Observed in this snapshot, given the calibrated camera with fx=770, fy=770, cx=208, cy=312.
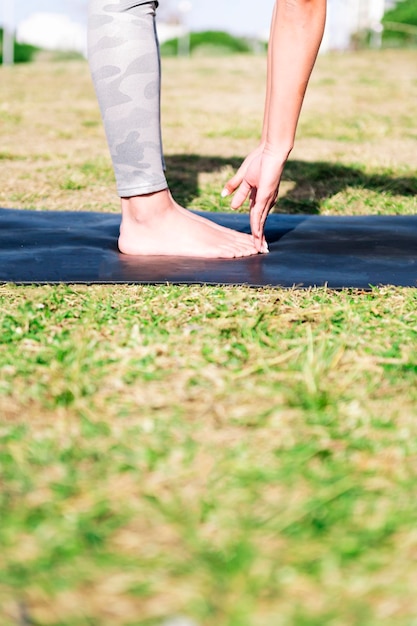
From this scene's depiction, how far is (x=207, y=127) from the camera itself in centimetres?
553

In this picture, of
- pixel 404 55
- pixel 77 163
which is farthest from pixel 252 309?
pixel 404 55

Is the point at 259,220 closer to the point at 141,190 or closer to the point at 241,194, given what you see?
the point at 241,194

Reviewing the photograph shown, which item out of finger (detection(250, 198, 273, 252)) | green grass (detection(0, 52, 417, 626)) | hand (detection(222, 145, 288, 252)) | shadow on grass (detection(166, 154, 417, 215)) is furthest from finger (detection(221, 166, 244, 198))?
shadow on grass (detection(166, 154, 417, 215))

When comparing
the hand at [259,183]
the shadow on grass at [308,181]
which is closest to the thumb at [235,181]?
the hand at [259,183]

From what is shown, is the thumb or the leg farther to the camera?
the thumb

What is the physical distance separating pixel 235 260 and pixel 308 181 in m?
1.57

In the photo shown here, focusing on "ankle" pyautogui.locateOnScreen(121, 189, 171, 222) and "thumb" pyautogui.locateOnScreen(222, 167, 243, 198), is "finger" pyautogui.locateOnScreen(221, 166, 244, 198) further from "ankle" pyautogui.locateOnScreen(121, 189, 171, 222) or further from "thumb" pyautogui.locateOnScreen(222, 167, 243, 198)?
"ankle" pyautogui.locateOnScreen(121, 189, 171, 222)

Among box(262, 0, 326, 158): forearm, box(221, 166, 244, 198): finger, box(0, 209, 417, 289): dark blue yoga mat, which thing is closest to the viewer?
box(0, 209, 417, 289): dark blue yoga mat

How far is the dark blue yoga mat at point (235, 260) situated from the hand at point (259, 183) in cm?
10

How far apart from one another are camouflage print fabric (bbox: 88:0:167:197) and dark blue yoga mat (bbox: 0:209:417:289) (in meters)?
0.23

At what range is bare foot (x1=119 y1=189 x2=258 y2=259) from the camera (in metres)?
2.09

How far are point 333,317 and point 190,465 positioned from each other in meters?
0.67

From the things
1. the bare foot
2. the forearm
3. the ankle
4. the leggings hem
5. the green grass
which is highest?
the forearm

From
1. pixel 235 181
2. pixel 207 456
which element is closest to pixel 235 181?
pixel 235 181
